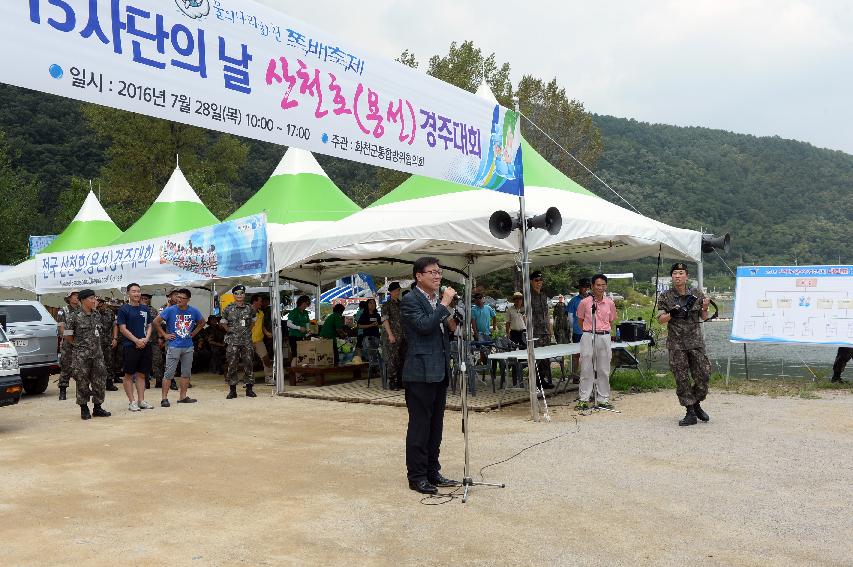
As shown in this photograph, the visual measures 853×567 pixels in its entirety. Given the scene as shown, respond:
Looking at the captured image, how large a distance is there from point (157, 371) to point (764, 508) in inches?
452

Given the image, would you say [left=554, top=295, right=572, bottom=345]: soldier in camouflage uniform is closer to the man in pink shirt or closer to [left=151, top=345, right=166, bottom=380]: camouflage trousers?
the man in pink shirt

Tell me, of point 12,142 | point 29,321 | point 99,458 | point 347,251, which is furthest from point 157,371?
point 12,142

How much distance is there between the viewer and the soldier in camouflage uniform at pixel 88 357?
368 inches

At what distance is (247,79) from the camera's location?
211 inches

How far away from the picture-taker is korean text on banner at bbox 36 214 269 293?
1222 centimetres

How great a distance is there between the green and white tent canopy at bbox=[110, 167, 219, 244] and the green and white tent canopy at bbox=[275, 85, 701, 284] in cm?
576

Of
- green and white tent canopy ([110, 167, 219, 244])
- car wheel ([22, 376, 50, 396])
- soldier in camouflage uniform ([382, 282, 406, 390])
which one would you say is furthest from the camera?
green and white tent canopy ([110, 167, 219, 244])

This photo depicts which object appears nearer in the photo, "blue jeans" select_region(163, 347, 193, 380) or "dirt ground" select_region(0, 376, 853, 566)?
"dirt ground" select_region(0, 376, 853, 566)

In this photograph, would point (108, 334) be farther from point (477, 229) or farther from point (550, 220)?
point (550, 220)

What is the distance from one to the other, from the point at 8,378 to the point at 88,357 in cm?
97

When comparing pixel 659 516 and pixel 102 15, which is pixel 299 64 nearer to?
pixel 102 15

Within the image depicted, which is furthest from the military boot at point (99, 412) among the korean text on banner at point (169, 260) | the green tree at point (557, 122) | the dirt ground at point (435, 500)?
the green tree at point (557, 122)

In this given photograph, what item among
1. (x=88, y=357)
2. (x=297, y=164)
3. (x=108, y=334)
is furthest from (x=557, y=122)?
(x=88, y=357)

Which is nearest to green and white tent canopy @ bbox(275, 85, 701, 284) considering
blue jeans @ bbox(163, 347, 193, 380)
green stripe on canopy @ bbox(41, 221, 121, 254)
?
blue jeans @ bbox(163, 347, 193, 380)
